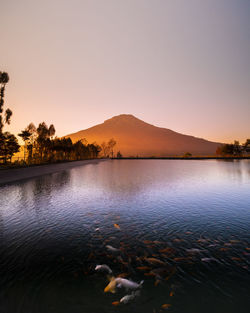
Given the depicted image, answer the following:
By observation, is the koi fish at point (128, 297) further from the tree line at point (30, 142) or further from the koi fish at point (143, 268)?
the tree line at point (30, 142)

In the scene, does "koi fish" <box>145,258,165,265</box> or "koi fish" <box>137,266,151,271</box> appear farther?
"koi fish" <box>145,258,165,265</box>

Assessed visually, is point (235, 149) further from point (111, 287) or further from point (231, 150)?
point (111, 287)

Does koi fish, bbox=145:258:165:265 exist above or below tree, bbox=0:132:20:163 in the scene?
below

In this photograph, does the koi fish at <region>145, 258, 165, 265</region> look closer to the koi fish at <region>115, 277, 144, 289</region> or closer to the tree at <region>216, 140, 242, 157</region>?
the koi fish at <region>115, 277, 144, 289</region>

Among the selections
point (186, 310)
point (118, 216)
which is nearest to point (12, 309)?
point (186, 310)

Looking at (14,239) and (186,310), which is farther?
(14,239)

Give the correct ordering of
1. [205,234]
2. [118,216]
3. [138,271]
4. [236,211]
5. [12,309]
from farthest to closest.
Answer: [236,211] → [118,216] → [205,234] → [138,271] → [12,309]

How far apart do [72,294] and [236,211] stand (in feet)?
29.0

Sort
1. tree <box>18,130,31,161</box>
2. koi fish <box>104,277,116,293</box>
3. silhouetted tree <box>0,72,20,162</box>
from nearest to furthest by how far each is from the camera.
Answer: koi fish <box>104,277,116,293</box>, silhouetted tree <box>0,72,20,162</box>, tree <box>18,130,31,161</box>

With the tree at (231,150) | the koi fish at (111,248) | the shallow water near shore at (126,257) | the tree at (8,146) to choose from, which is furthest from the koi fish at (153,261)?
the tree at (231,150)

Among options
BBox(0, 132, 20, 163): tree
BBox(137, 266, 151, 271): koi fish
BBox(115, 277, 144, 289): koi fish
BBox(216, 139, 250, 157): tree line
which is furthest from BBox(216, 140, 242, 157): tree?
BBox(115, 277, 144, 289): koi fish

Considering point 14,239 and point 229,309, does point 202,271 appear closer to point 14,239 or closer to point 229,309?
point 229,309

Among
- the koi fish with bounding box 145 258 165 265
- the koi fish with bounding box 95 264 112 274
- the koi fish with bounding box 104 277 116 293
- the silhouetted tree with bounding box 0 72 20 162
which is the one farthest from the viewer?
the silhouetted tree with bounding box 0 72 20 162

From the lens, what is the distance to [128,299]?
12.2 ft
